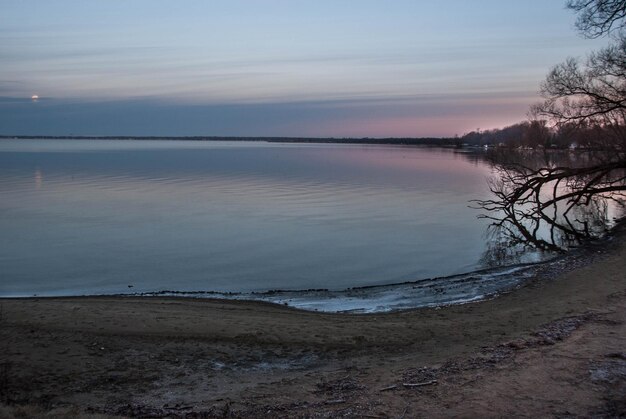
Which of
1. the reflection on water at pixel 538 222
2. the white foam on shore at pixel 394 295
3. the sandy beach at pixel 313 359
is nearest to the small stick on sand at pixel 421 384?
the sandy beach at pixel 313 359

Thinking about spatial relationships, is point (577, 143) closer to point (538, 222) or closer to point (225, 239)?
point (538, 222)

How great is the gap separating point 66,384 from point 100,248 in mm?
12632

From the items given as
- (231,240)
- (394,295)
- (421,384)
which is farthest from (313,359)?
(231,240)

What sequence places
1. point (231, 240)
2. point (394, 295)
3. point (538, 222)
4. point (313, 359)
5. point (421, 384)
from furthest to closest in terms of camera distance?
1. point (538, 222)
2. point (231, 240)
3. point (394, 295)
4. point (313, 359)
5. point (421, 384)

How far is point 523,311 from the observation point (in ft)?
34.9

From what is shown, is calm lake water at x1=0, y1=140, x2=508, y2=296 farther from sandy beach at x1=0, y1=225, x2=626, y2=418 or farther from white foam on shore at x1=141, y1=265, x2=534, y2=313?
sandy beach at x1=0, y1=225, x2=626, y2=418

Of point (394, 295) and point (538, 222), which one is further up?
point (538, 222)

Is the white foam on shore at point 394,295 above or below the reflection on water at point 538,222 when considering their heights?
below

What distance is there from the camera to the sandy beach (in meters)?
6.04

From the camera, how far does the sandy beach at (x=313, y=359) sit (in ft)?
19.8

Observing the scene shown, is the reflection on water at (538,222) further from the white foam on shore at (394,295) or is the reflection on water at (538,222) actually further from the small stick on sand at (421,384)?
the small stick on sand at (421,384)

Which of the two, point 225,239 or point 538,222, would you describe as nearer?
point 225,239

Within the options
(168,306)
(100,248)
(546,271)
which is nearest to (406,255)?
(546,271)

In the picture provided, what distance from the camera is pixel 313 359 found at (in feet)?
27.6
